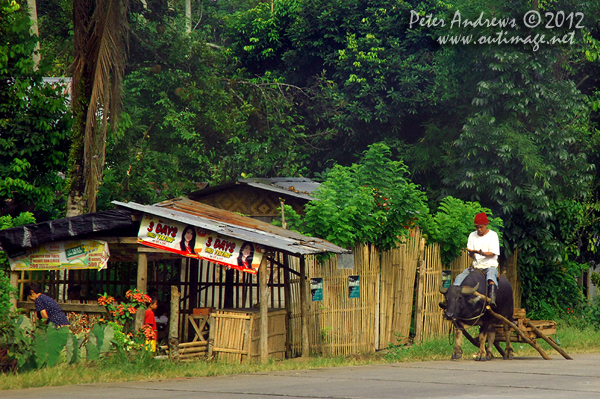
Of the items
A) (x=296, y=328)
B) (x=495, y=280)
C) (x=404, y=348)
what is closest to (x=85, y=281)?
(x=296, y=328)

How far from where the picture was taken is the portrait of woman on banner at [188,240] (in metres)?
13.2

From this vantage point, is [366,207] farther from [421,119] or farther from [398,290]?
[421,119]

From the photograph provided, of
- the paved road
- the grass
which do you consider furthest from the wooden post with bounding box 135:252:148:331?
the paved road

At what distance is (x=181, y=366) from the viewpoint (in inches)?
488

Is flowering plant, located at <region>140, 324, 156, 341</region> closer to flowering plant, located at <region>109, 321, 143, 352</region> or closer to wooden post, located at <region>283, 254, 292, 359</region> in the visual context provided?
flowering plant, located at <region>109, 321, 143, 352</region>

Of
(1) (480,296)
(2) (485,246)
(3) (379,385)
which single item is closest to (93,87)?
(2) (485,246)

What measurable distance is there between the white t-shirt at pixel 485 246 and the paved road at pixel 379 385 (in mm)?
1851

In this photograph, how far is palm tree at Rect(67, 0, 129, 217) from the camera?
1564 centimetres

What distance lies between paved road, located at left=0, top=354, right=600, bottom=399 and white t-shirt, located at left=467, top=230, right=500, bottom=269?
1851mm

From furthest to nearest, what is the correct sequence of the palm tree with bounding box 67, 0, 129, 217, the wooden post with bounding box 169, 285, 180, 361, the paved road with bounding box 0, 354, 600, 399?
the palm tree with bounding box 67, 0, 129, 217 < the wooden post with bounding box 169, 285, 180, 361 < the paved road with bounding box 0, 354, 600, 399

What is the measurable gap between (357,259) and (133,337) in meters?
4.76

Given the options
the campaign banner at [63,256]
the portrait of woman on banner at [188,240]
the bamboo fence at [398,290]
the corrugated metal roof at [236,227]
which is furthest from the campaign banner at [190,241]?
the bamboo fence at [398,290]

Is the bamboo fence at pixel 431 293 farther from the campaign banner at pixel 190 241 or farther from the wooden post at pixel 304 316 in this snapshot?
the campaign banner at pixel 190 241

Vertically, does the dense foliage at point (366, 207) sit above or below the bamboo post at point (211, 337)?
above
